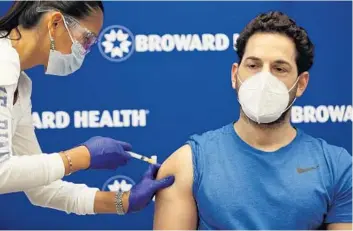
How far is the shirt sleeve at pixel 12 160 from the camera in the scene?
147cm

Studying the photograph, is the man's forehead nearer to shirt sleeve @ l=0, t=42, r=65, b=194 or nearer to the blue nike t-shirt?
the blue nike t-shirt

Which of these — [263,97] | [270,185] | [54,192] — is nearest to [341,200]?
[270,185]

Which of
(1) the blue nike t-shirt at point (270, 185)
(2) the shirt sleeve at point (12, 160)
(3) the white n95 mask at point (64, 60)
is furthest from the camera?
(3) the white n95 mask at point (64, 60)

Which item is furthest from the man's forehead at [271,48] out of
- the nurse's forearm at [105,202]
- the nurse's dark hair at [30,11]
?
the nurse's forearm at [105,202]

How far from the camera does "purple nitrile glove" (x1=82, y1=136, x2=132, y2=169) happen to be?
5.37 feet

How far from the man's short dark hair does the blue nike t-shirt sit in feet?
0.72

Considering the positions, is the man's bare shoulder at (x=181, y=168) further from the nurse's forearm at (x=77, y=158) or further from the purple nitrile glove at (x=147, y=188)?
the nurse's forearm at (x=77, y=158)

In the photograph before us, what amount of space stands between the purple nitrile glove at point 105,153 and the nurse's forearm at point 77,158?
0.06 ft

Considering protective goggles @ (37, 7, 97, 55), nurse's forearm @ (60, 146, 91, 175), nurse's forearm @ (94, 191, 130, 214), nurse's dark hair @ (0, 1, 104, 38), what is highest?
nurse's dark hair @ (0, 1, 104, 38)

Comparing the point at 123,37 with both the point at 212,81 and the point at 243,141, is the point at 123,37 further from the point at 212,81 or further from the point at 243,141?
the point at 243,141

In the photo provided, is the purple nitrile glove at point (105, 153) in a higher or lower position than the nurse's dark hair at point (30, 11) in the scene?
lower

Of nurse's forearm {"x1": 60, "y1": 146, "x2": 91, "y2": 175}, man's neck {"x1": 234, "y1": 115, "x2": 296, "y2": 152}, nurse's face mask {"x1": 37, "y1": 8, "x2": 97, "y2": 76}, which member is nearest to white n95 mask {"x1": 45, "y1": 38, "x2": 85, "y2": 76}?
nurse's face mask {"x1": 37, "y1": 8, "x2": 97, "y2": 76}

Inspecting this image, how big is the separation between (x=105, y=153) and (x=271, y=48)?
20.0 inches

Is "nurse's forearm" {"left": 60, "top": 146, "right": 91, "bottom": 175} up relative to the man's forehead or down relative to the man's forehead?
down
